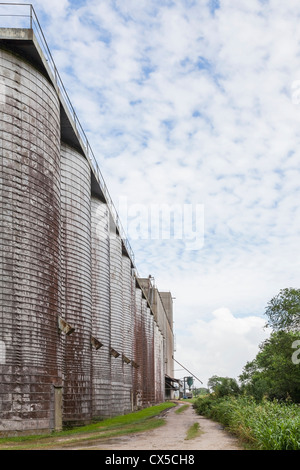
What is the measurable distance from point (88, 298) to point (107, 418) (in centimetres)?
879

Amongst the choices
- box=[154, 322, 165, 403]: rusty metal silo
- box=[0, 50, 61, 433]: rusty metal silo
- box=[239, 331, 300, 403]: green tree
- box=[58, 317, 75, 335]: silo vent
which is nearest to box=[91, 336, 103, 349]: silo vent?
box=[58, 317, 75, 335]: silo vent

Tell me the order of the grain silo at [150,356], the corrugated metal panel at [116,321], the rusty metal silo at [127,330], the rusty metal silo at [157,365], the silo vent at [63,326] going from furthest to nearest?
the rusty metal silo at [157,365] < the grain silo at [150,356] < the rusty metal silo at [127,330] < the corrugated metal panel at [116,321] < the silo vent at [63,326]

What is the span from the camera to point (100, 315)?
3416 cm

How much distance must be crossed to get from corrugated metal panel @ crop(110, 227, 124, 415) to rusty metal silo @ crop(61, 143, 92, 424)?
33.8 feet

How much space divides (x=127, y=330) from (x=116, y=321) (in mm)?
6813

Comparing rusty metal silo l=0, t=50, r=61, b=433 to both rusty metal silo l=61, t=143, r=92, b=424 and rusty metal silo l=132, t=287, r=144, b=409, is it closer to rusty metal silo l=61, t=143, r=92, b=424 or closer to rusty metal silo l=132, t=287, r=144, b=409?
rusty metal silo l=61, t=143, r=92, b=424

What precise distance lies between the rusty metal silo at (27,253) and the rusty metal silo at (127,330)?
21.3m

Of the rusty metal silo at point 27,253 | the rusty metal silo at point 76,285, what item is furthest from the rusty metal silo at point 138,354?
the rusty metal silo at point 27,253

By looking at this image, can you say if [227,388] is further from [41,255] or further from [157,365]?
[157,365]

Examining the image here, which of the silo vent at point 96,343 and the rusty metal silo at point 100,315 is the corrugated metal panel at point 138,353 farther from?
the silo vent at point 96,343

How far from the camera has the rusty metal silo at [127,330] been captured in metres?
44.2

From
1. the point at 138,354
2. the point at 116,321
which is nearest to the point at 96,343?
the point at 116,321

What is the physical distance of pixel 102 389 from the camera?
33.4 m
